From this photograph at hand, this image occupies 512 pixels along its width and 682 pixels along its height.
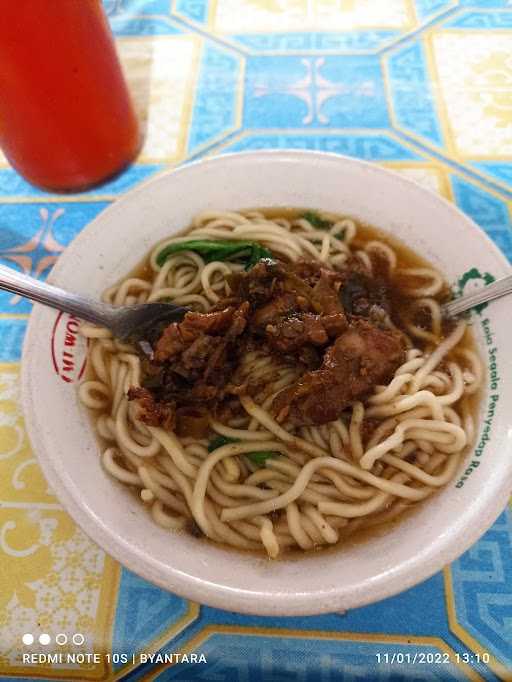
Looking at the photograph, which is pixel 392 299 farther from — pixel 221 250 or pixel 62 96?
pixel 62 96

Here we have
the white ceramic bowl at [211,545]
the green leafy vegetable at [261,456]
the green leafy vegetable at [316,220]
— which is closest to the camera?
the white ceramic bowl at [211,545]

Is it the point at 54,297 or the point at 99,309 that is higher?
the point at 54,297

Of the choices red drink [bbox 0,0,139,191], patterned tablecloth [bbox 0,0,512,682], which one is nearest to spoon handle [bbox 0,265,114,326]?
patterned tablecloth [bbox 0,0,512,682]

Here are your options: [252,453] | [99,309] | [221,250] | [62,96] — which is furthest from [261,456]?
[62,96]

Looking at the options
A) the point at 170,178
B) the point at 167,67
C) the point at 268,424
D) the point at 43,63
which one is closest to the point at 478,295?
the point at 268,424

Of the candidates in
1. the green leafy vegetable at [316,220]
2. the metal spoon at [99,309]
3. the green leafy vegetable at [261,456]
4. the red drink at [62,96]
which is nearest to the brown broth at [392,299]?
the green leafy vegetable at [316,220]

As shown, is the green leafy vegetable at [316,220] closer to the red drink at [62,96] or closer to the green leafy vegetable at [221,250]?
the green leafy vegetable at [221,250]
